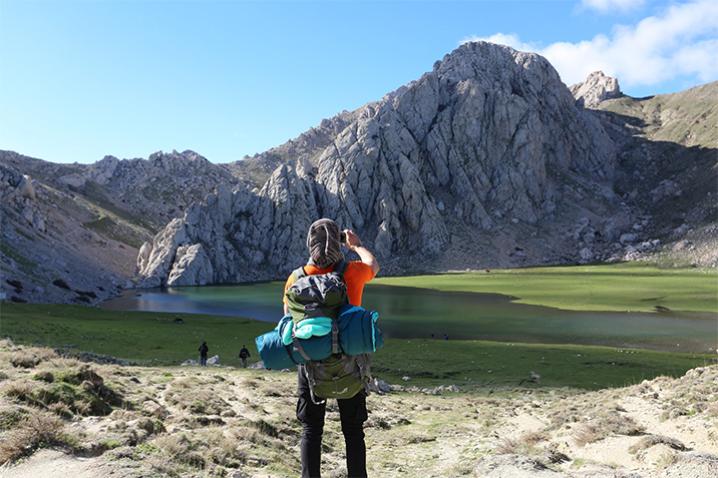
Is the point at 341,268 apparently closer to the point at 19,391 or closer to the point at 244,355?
the point at 19,391

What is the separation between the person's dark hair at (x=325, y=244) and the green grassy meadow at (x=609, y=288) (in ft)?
248

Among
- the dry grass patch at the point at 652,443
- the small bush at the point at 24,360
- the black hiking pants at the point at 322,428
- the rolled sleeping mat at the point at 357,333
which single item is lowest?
the dry grass patch at the point at 652,443

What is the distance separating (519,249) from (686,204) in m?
69.0

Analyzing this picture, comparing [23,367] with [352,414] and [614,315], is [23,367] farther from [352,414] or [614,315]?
[614,315]

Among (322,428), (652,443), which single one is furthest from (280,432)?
(652,443)

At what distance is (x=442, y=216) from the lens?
196 metres

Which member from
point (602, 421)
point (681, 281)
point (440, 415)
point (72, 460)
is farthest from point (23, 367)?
point (681, 281)

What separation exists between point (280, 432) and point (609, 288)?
98.9 m

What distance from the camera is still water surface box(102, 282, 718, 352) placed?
5138 cm

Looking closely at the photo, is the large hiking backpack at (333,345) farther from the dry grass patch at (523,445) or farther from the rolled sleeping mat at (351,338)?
the dry grass patch at (523,445)

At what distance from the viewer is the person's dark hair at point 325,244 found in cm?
703

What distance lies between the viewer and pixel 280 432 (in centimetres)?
1448

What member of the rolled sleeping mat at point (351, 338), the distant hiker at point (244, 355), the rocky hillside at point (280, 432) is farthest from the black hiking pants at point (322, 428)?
the distant hiker at point (244, 355)

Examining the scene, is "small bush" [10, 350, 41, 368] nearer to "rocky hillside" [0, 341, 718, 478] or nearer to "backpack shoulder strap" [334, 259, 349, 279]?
"rocky hillside" [0, 341, 718, 478]
